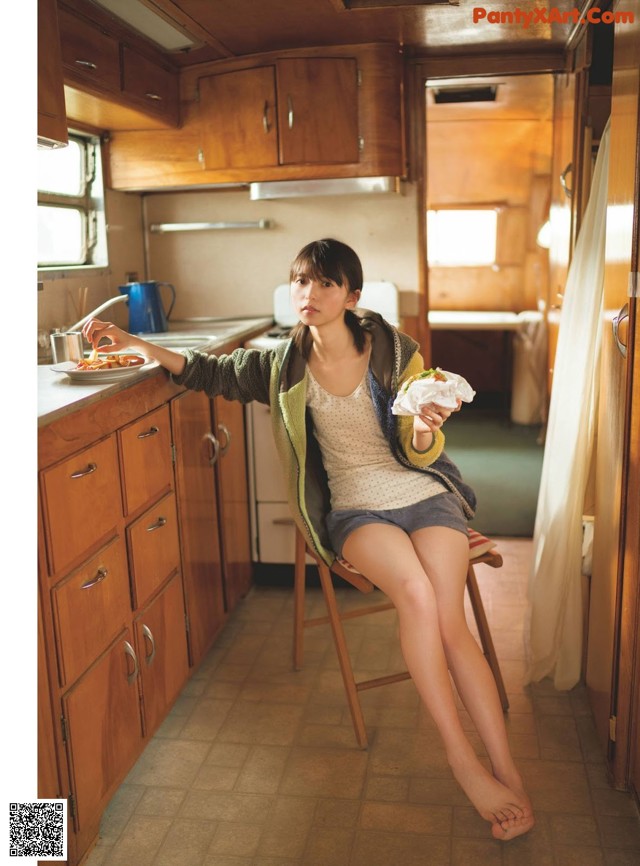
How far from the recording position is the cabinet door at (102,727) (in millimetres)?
1822

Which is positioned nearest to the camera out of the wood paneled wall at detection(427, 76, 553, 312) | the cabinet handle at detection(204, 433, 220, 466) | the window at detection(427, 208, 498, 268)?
the cabinet handle at detection(204, 433, 220, 466)

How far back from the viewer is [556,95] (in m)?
3.84

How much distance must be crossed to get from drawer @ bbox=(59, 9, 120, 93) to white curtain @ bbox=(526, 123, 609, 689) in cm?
155

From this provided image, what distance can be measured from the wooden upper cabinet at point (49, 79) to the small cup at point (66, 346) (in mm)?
505

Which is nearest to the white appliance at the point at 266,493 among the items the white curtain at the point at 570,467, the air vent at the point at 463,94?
the white curtain at the point at 570,467

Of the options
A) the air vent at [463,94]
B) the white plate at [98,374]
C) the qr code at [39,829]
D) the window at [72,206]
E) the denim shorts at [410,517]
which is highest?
the air vent at [463,94]

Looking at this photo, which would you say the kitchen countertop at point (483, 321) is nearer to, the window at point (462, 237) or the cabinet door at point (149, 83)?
the window at point (462, 237)

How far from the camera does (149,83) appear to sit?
3.08 m

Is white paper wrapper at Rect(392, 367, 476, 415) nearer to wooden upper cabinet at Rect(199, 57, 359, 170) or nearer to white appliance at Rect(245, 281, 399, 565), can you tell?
white appliance at Rect(245, 281, 399, 565)

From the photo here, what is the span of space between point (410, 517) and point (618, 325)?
28.1 inches

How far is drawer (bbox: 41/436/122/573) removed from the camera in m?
1.71

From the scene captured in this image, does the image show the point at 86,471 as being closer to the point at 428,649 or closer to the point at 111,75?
the point at 428,649

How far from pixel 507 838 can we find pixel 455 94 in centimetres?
419

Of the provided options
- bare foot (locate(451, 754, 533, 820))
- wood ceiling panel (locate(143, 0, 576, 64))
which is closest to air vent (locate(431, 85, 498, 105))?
wood ceiling panel (locate(143, 0, 576, 64))
